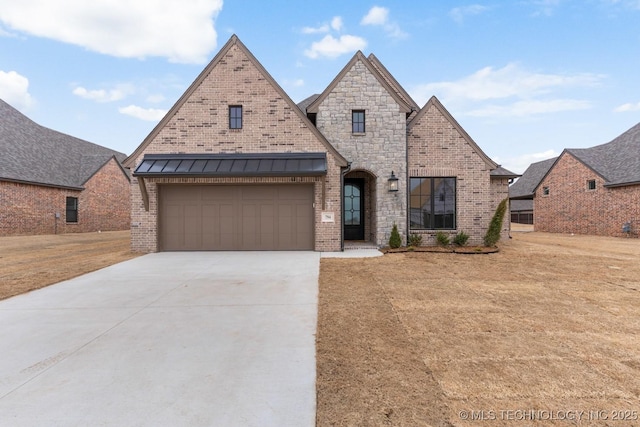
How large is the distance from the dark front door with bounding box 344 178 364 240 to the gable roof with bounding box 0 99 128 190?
19.0m

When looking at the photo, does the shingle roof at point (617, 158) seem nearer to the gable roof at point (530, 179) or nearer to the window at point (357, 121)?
the gable roof at point (530, 179)

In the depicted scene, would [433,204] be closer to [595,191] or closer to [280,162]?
→ [280,162]

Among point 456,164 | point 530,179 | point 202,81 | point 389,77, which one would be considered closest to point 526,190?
point 530,179

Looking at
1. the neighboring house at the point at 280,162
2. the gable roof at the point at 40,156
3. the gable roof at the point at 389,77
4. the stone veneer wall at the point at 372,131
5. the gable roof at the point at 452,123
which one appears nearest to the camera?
the neighboring house at the point at 280,162

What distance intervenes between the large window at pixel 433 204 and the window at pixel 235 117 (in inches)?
279

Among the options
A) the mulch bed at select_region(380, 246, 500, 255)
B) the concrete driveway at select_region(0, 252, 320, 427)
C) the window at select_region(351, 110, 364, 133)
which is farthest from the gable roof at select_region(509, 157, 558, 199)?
the concrete driveway at select_region(0, 252, 320, 427)

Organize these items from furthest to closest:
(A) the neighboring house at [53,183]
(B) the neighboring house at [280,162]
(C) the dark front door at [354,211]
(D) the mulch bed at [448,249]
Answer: (A) the neighboring house at [53,183], (C) the dark front door at [354,211], (B) the neighboring house at [280,162], (D) the mulch bed at [448,249]

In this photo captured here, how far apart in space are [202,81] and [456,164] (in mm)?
10262

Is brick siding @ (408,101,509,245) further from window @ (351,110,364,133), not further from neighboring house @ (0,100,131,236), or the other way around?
neighboring house @ (0,100,131,236)

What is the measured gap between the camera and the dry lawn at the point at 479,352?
2396mm

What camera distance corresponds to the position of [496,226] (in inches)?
452

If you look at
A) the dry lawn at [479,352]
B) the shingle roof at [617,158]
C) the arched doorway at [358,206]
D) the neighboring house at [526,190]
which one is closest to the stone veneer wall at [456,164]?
the arched doorway at [358,206]

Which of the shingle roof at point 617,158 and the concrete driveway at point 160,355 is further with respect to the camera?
the shingle roof at point 617,158

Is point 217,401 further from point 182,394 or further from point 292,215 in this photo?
point 292,215
